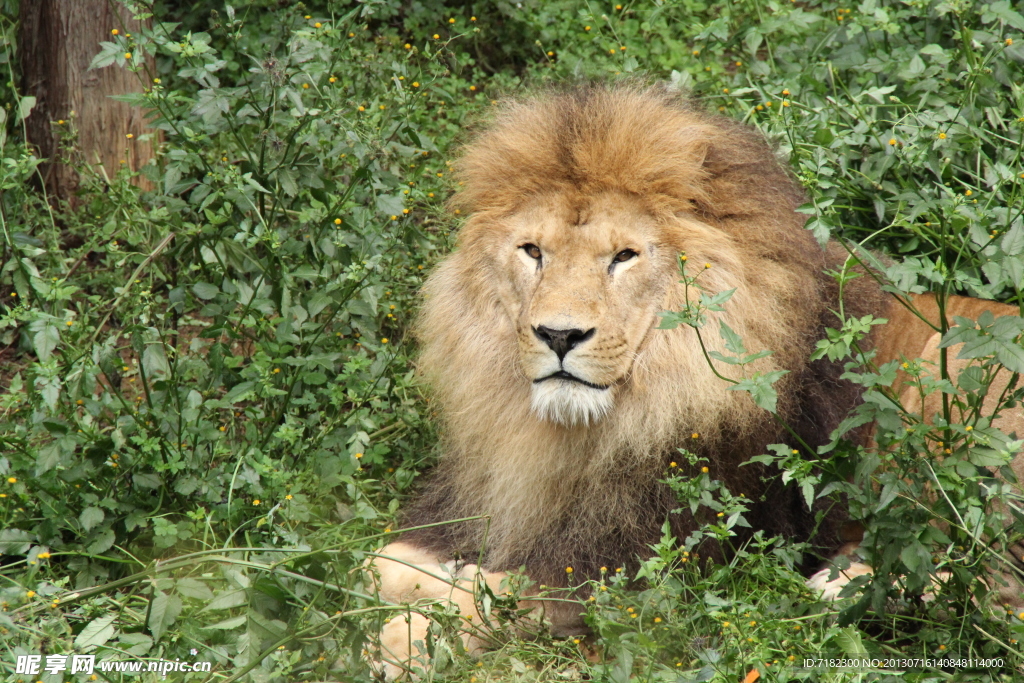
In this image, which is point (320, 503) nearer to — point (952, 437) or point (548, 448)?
point (548, 448)

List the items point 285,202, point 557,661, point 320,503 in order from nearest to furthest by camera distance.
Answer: point 557,661 → point 320,503 → point 285,202

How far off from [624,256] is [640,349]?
0.29m

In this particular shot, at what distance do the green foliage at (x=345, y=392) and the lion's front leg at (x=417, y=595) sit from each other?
97 millimetres

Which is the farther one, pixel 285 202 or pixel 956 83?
pixel 956 83

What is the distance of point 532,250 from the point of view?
3.15m

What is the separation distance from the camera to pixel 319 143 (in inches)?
142

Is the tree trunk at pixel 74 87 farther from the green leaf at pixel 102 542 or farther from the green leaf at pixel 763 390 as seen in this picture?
the green leaf at pixel 763 390

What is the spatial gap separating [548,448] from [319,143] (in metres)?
1.42

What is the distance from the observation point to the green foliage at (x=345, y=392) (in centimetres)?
263

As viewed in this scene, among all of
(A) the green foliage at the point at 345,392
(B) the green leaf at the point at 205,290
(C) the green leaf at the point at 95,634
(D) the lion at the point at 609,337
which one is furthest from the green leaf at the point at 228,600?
(B) the green leaf at the point at 205,290

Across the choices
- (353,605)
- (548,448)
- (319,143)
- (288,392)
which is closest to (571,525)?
(548,448)

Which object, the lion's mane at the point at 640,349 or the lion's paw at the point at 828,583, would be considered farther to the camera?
the lion's paw at the point at 828,583

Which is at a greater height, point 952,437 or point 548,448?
point 952,437

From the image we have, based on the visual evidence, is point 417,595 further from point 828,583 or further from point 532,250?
point 828,583
